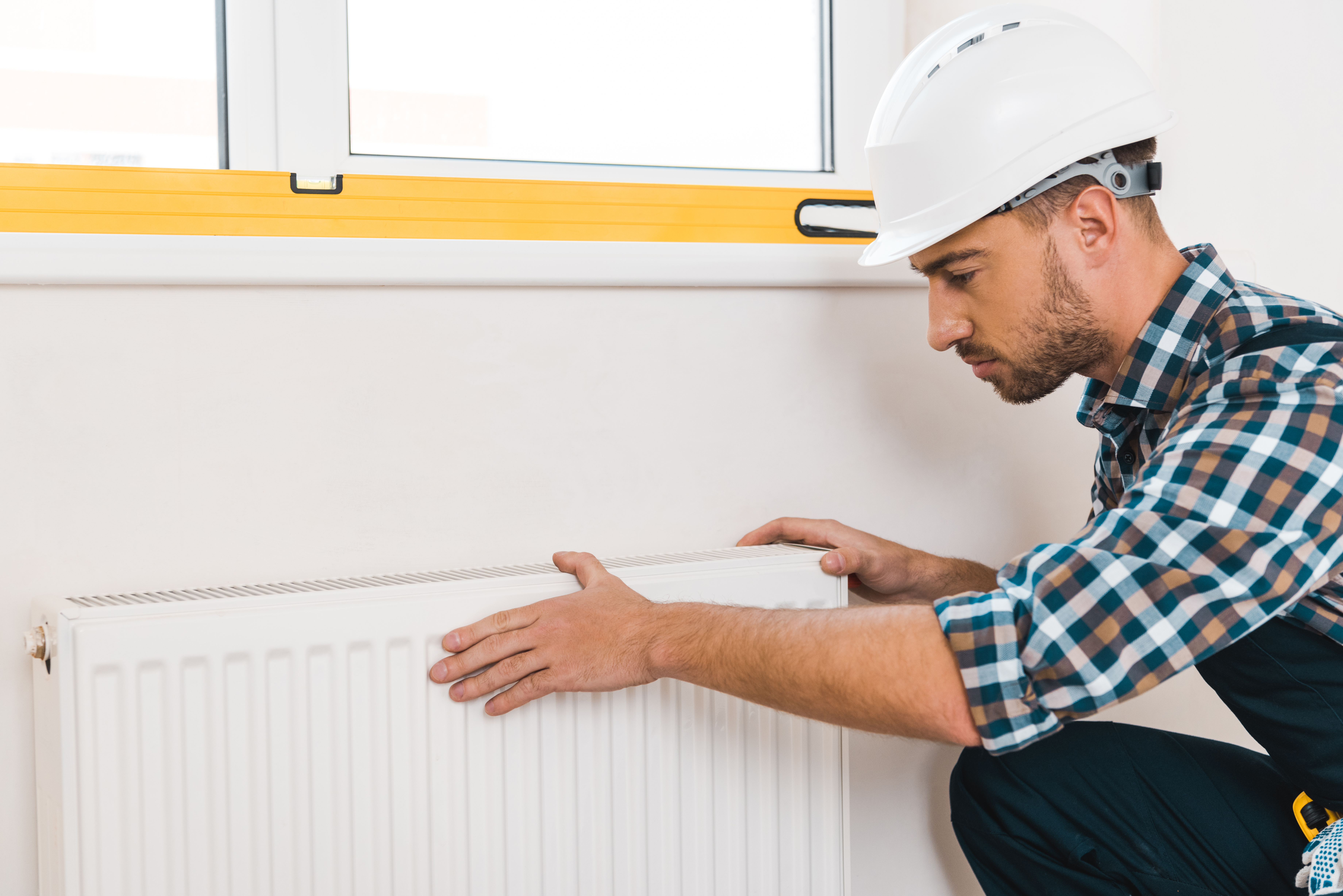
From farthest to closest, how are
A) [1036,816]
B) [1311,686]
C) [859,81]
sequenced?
[859,81]
[1036,816]
[1311,686]

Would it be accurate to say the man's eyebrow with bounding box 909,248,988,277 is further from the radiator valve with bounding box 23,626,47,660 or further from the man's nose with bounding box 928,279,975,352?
the radiator valve with bounding box 23,626,47,660

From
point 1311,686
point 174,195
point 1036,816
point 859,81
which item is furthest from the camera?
point 859,81

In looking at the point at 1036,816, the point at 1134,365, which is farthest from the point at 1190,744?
the point at 1134,365

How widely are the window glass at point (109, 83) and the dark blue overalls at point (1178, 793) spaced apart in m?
1.05

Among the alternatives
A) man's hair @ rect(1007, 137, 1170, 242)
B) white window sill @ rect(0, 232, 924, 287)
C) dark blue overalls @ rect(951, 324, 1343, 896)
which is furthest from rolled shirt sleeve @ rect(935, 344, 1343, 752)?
white window sill @ rect(0, 232, 924, 287)

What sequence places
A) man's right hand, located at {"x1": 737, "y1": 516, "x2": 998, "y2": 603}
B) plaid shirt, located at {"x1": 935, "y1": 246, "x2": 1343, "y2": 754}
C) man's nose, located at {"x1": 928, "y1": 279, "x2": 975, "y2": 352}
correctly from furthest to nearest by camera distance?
man's right hand, located at {"x1": 737, "y1": 516, "x2": 998, "y2": 603}
man's nose, located at {"x1": 928, "y1": 279, "x2": 975, "y2": 352}
plaid shirt, located at {"x1": 935, "y1": 246, "x2": 1343, "y2": 754}

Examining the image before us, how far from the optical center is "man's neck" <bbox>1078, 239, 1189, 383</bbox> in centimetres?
87

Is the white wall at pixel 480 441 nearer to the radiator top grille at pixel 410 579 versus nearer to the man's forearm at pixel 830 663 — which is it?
the radiator top grille at pixel 410 579

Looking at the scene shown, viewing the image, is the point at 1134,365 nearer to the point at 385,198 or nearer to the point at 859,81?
the point at 859,81

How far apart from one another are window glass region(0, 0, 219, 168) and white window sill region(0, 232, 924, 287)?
18cm

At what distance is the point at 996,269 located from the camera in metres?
0.87

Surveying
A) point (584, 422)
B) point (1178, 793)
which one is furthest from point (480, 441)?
point (1178, 793)

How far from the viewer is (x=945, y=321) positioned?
3.01ft

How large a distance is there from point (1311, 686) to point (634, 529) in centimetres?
62
